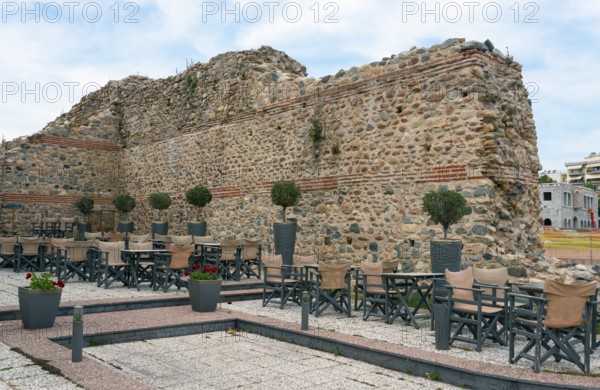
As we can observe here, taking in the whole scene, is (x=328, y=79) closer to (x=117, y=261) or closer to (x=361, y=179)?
(x=361, y=179)

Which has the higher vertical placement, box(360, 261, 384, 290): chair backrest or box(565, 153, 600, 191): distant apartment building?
box(565, 153, 600, 191): distant apartment building

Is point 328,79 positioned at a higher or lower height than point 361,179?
higher

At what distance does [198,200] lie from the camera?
15219 mm

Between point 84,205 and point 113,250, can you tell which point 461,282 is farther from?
point 84,205

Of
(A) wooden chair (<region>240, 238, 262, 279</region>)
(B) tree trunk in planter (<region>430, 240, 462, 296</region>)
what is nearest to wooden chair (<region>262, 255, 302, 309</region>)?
(A) wooden chair (<region>240, 238, 262, 279</region>)

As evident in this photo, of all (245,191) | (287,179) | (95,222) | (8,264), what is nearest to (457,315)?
(287,179)

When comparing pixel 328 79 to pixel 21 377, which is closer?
pixel 21 377

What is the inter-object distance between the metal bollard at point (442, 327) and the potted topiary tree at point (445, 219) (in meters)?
2.12

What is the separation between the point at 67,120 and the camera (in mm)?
23750

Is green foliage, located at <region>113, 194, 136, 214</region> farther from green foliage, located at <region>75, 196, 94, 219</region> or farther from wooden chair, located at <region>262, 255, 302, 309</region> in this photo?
wooden chair, located at <region>262, 255, 302, 309</region>

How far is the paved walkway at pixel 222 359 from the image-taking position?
15.6 ft

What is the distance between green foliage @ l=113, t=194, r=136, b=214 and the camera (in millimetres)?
18875

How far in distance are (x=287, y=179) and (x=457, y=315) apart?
729cm

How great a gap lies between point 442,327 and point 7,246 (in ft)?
33.9
